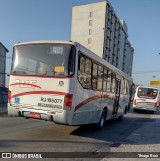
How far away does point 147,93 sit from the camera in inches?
949

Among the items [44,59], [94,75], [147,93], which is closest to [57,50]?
[44,59]

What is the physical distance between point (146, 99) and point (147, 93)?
2.34 ft

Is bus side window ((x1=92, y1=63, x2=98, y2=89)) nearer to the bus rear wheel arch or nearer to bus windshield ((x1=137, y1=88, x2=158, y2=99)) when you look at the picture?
the bus rear wheel arch

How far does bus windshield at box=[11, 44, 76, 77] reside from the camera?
25.6 ft

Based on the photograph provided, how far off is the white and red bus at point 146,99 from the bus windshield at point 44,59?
56.7ft

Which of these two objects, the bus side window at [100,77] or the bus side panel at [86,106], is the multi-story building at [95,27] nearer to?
the bus side window at [100,77]

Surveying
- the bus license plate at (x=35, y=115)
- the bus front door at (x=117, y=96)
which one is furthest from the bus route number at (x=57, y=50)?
the bus front door at (x=117, y=96)

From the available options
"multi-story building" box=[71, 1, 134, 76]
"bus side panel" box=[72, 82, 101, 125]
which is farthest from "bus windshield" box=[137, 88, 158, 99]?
"multi-story building" box=[71, 1, 134, 76]

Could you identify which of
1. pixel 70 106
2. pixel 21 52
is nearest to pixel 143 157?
pixel 70 106

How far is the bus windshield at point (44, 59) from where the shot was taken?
25.6 ft

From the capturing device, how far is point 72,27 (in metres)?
68.3

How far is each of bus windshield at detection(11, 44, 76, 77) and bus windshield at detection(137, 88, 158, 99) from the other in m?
17.6

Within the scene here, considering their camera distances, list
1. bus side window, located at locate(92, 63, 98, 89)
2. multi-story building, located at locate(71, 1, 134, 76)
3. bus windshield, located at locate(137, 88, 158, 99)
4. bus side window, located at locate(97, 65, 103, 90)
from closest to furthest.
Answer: bus side window, located at locate(92, 63, 98, 89) → bus side window, located at locate(97, 65, 103, 90) → bus windshield, located at locate(137, 88, 158, 99) → multi-story building, located at locate(71, 1, 134, 76)

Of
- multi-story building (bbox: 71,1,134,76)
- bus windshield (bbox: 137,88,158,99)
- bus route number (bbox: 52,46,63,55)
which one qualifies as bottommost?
bus windshield (bbox: 137,88,158,99)
